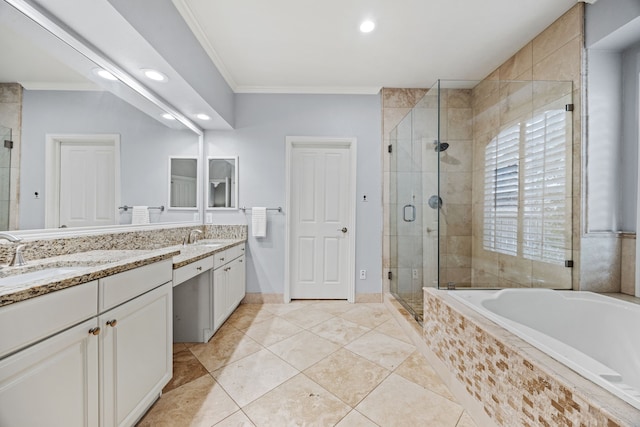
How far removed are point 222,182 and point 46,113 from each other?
161 cm

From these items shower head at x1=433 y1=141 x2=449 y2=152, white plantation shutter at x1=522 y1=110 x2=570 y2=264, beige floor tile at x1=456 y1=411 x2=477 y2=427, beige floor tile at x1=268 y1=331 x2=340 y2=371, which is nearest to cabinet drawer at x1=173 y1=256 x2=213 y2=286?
beige floor tile at x1=268 y1=331 x2=340 y2=371

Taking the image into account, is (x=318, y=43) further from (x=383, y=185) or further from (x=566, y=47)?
(x=566, y=47)

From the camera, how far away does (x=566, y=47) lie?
183 cm

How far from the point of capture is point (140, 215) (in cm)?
201

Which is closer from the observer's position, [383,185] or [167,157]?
[167,157]

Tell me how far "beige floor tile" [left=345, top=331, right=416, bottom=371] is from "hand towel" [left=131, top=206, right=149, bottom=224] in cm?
195

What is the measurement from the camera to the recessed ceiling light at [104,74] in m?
1.54

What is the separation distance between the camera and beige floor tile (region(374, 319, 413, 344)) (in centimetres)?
213

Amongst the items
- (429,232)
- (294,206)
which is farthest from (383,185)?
(294,206)

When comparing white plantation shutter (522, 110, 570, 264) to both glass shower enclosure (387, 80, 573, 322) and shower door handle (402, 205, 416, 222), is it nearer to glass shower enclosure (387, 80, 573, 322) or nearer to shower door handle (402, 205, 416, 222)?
glass shower enclosure (387, 80, 573, 322)

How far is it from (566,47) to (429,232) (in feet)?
5.53

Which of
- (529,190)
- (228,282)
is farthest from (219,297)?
(529,190)

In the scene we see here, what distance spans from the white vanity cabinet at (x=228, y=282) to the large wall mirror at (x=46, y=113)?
81 cm

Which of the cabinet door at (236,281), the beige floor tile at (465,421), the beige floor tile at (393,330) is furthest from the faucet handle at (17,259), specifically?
the beige floor tile at (393,330)
